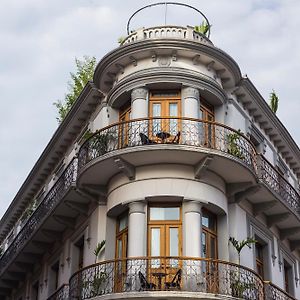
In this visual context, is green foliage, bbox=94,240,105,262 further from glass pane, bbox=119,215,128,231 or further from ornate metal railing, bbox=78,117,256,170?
ornate metal railing, bbox=78,117,256,170

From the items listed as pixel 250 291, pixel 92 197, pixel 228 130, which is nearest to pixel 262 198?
pixel 228 130

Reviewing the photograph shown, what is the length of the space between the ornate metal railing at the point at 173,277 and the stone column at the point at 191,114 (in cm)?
345

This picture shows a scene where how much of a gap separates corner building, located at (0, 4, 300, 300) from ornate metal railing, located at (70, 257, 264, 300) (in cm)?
3

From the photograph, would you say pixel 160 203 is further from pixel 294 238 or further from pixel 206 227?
pixel 294 238

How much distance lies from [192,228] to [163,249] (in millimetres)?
967

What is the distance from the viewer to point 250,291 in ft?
60.6

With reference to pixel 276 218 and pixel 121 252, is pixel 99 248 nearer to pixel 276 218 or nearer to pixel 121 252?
pixel 121 252

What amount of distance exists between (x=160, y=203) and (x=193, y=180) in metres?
1.11

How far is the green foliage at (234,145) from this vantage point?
65.4 feet

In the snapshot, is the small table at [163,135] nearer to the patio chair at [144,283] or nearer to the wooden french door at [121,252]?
the wooden french door at [121,252]

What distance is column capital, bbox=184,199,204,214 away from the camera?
1903 cm

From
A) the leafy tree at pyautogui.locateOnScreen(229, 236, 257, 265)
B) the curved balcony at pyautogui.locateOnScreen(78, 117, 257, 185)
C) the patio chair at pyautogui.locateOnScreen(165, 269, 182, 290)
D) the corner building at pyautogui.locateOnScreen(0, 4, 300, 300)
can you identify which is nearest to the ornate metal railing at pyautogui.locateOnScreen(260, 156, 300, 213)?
the corner building at pyautogui.locateOnScreen(0, 4, 300, 300)

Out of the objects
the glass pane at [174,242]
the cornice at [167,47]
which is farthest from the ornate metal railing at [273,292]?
the cornice at [167,47]

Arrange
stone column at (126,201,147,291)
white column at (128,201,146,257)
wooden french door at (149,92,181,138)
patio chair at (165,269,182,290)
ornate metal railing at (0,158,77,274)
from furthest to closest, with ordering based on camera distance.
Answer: ornate metal railing at (0,158,77,274) → wooden french door at (149,92,181,138) → white column at (128,201,146,257) → stone column at (126,201,147,291) → patio chair at (165,269,182,290)
